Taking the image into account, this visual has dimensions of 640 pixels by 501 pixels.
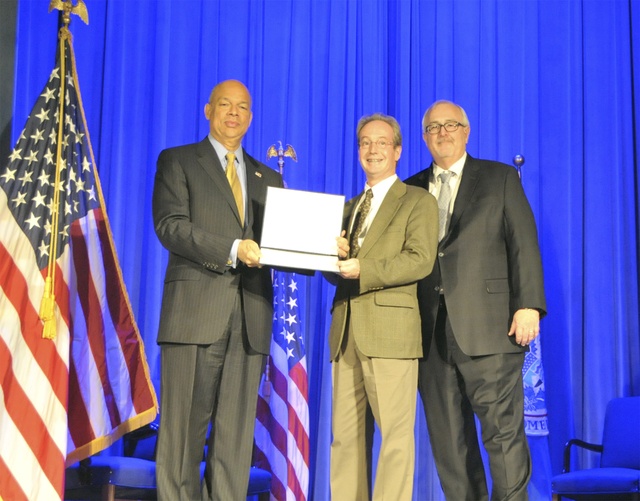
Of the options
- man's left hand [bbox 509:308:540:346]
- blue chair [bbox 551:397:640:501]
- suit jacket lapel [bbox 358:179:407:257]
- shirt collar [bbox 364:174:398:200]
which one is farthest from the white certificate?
blue chair [bbox 551:397:640:501]

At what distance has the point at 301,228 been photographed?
316cm

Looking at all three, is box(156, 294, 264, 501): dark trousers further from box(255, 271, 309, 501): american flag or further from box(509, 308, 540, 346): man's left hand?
box(255, 271, 309, 501): american flag

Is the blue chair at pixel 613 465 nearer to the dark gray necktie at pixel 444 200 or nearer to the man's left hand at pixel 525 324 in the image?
the man's left hand at pixel 525 324

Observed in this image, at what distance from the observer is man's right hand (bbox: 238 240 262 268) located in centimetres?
312

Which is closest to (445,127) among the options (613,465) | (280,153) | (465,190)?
(465,190)

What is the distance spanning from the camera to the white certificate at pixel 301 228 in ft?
10.3

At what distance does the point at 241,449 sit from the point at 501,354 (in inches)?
42.5

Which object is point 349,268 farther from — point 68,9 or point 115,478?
point 68,9

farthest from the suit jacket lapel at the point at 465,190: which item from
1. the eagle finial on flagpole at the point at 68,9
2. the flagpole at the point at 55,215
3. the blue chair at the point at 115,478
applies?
the eagle finial on flagpole at the point at 68,9

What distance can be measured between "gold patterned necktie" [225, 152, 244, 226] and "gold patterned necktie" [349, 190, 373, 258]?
0.45 metres

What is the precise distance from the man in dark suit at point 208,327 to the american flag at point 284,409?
132cm

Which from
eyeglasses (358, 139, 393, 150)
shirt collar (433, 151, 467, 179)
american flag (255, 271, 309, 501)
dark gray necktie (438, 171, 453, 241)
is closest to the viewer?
eyeglasses (358, 139, 393, 150)

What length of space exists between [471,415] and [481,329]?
0.38m

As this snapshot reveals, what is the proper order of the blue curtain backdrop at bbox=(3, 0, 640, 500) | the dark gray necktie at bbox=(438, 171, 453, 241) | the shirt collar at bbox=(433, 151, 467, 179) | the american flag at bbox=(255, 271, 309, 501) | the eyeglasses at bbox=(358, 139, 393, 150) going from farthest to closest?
the blue curtain backdrop at bbox=(3, 0, 640, 500) → the american flag at bbox=(255, 271, 309, 501) → the shirt collar at bbox=(433, 151, 467, 179) → the dark gray necktie at bbox=(438, 171, 453, 241) → the eyeglasses at bbox=(358, 139, 393, 150)
